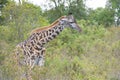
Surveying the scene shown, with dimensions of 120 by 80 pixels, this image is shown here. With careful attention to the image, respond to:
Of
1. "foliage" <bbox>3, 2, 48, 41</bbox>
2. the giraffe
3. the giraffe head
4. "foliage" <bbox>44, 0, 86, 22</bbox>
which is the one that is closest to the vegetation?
"foliage" <bbox>3, 2, 48, 41</bbox>

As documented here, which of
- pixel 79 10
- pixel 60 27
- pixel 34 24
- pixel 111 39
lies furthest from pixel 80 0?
pixel 60 27

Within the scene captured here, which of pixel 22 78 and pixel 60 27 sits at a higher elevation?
pixel 60 27

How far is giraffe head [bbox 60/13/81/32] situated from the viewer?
31.6ft

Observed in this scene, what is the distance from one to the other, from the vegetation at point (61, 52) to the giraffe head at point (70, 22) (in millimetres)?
780

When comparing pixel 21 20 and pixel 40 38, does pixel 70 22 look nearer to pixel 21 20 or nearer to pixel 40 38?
pixel 40 38

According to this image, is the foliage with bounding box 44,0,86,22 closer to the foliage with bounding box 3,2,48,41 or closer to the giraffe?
the foliage with bounding box 3,2,48,41

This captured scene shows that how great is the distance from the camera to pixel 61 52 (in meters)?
12.8

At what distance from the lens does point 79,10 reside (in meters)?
33.1

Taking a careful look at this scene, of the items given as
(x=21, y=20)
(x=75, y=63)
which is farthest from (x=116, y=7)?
(x=75, y=63)

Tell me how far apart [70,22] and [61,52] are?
3235mm

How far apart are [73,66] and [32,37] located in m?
Answer: 1.18

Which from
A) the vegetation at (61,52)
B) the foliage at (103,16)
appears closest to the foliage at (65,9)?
the foliage at (103,16)

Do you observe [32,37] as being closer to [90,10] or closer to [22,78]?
[22,78]

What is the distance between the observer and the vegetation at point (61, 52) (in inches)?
319
